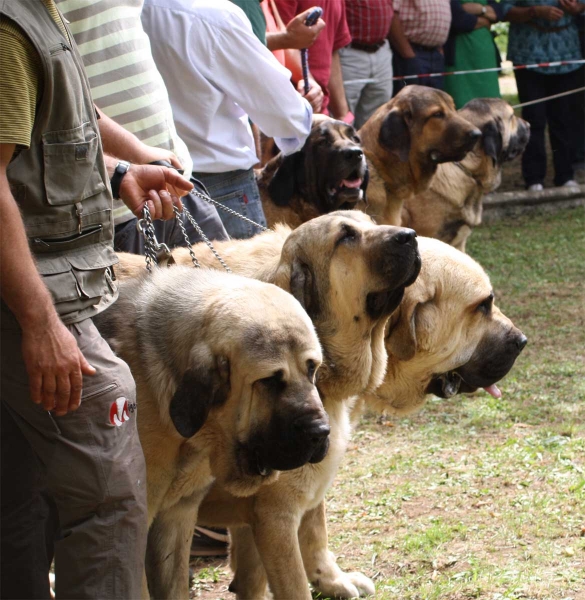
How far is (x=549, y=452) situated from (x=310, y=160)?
7.42ft

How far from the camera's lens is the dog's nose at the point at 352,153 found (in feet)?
19.1

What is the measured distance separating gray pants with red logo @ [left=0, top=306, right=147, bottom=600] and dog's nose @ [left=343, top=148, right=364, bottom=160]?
3.34m

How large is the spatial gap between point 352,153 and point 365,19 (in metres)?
4.25

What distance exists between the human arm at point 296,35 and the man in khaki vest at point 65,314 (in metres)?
3.77

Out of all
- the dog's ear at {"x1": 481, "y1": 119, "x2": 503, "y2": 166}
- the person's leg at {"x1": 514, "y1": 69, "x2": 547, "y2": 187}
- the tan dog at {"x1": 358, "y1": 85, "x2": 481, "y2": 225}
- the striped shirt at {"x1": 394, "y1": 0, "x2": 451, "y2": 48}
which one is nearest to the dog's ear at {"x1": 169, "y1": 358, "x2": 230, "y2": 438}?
the tan dog at {"x1": 358, "y1": 85, "x2": 481, "y2": 225}

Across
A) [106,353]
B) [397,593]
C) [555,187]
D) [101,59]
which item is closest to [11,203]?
[106,353]

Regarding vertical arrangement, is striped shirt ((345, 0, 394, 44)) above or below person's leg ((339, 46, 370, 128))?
above

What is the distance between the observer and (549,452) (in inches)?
200

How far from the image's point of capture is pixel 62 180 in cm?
263

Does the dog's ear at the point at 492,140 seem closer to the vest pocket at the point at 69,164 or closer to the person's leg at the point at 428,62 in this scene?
the person's leg at the point at 428,62

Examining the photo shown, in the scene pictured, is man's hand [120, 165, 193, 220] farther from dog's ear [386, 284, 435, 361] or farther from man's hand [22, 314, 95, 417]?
dog's ear [386, 284, 435, 361]

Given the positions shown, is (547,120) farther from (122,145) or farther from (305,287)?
(122,145)

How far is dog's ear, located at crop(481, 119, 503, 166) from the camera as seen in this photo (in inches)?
308

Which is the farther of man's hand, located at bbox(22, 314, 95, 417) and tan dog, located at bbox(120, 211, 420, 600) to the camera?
tan dog, located at bbox(120, 211, 420, 600)
